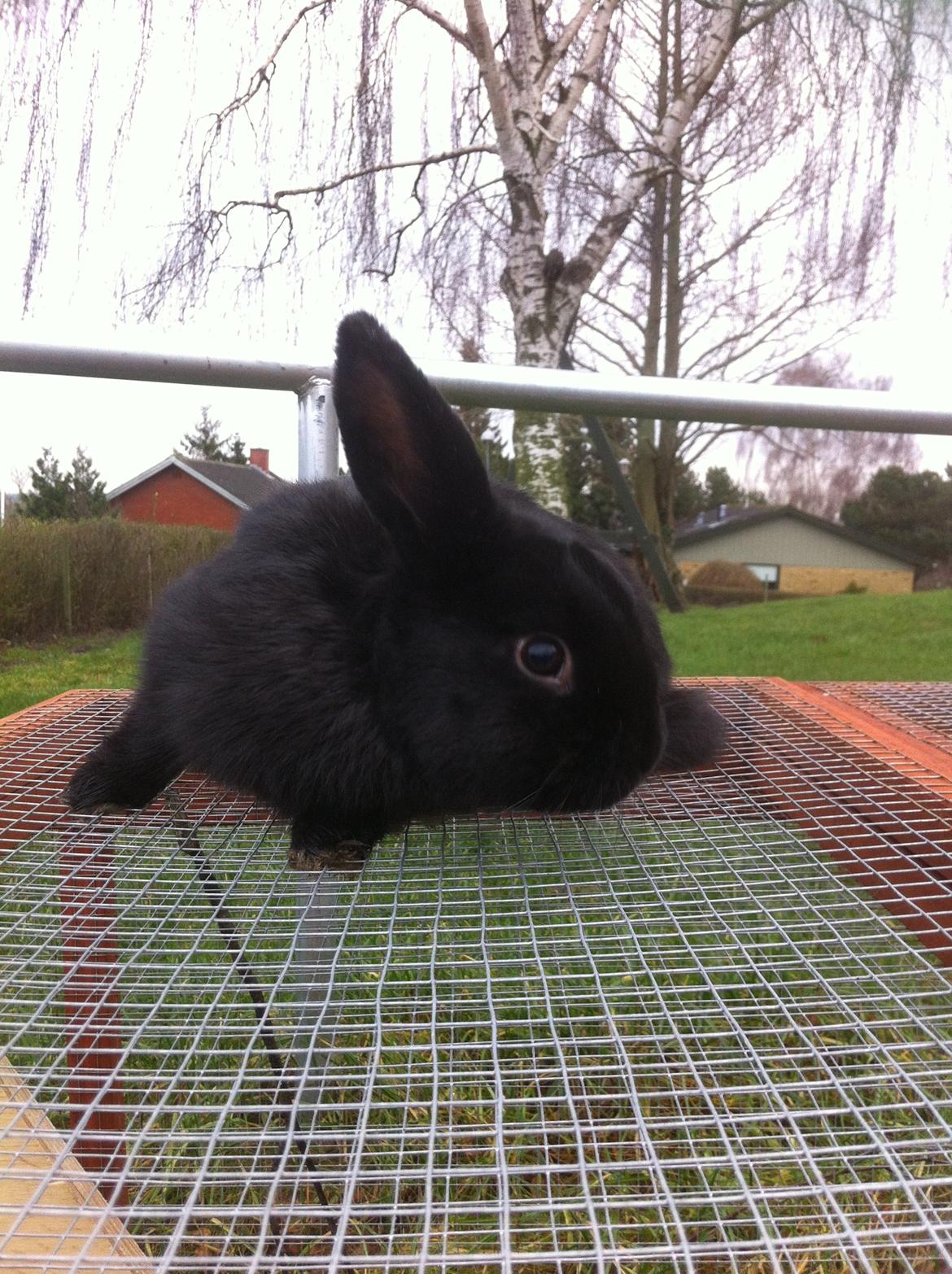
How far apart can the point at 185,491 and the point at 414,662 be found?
151 cm

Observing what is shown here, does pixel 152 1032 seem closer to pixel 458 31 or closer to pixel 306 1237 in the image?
pixel 306 1237

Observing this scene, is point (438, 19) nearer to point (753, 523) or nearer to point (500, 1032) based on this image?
point (753, 523)

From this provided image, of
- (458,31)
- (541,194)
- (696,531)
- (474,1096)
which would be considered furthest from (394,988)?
(696,531)

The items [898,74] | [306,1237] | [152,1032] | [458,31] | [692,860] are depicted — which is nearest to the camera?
[306,1237]

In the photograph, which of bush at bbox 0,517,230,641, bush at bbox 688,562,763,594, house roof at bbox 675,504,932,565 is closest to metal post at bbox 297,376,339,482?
bush at bbox 0,517,230,641

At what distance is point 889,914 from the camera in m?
0.83

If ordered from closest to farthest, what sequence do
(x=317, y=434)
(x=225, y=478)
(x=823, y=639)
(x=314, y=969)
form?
(x=314, y=969) → (x=317, y=434) → (x=225, y=478) → (x=823, y=639)

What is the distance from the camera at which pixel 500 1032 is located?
2.41 ft

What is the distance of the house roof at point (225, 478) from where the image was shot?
1.23 m

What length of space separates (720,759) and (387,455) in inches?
24.8

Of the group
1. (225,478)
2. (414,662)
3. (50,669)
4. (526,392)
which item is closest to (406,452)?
(414,662)

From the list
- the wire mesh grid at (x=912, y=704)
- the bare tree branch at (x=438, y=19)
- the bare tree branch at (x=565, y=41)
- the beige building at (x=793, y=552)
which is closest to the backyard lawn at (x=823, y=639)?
the beige building at (x=793, y=552)

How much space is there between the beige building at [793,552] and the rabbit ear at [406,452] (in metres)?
3.51

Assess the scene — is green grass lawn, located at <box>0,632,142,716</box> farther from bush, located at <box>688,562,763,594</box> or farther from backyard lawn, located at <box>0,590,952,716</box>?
bush, located at <box>688,562,763,594</box>
